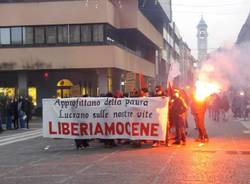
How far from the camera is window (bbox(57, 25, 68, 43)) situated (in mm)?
50688

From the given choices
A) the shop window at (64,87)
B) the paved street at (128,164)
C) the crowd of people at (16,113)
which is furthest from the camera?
the shop window at (64,87)

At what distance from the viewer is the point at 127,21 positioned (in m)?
55.0

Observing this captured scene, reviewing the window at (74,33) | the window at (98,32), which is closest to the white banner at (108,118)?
the window at (98,32)

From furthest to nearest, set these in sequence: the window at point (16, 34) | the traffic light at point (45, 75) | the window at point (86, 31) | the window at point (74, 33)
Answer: the traffic light at point (45, 75) < the window at point (16, 34) < the window at point (74, 33) < the window at point (86, 31)

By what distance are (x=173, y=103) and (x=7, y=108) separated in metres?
15.8

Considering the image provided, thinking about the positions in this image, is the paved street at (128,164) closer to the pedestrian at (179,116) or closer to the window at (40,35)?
the pedestrian at (179,116)

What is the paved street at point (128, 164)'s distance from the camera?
12344 millimetres

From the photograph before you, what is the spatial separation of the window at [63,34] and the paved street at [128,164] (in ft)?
99.5

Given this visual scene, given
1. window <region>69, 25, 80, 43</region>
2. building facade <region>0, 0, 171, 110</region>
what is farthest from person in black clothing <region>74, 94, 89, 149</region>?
window <region>69, 25, 80, 43</region>

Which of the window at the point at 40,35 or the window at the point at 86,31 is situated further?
the window at the point at 40,35

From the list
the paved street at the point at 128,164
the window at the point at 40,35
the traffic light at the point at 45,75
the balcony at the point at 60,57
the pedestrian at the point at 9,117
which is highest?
the window at the point at 40,35

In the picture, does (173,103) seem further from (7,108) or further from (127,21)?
(127,21)

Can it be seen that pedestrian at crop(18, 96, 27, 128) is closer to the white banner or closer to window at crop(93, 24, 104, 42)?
the white banner

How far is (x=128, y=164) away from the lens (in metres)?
14.6
